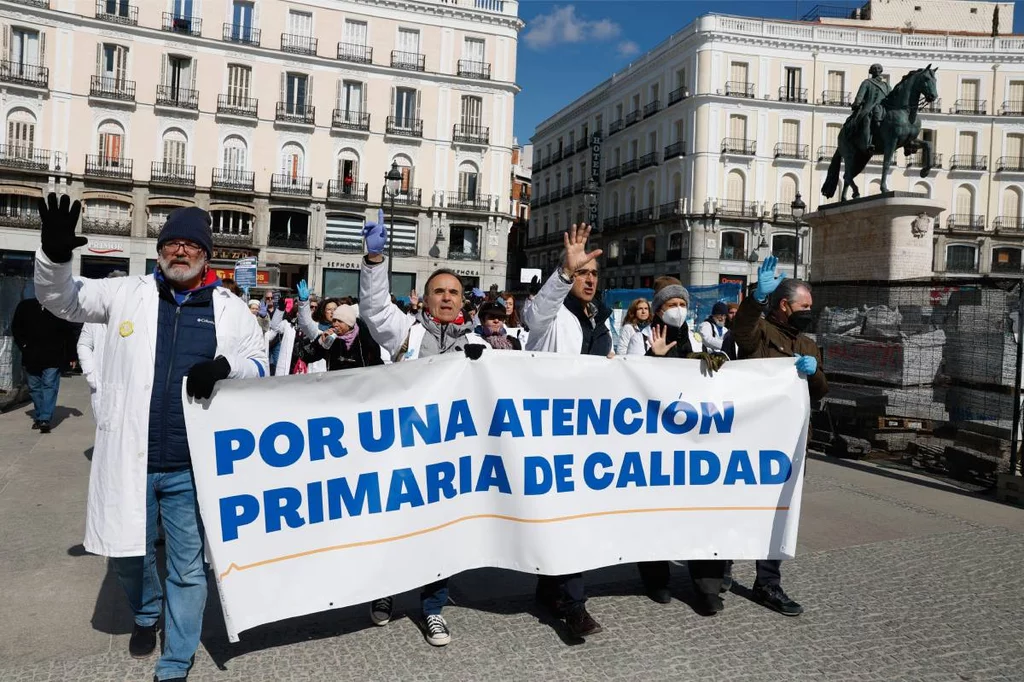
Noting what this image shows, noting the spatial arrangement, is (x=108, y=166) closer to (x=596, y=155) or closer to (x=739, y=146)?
(x=596, y=155)

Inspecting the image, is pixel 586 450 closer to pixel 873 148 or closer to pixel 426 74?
pixel 873 148

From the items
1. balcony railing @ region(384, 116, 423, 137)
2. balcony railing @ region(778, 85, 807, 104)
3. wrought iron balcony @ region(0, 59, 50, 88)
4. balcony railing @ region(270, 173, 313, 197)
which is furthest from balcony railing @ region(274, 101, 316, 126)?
balcony railing @ region(778, 85, 807, 104)

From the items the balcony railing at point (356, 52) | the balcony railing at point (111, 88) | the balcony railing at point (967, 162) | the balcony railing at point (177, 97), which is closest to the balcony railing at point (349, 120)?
the balcony railing at point (356, 52)

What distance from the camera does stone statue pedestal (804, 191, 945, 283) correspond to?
13594 mm

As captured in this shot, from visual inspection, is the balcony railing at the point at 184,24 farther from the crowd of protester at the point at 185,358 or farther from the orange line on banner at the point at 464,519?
the orange line on banner at the point at 464,519

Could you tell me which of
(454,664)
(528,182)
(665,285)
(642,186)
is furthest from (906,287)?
(528,182)

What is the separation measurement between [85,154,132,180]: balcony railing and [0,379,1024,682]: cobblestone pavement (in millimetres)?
35274

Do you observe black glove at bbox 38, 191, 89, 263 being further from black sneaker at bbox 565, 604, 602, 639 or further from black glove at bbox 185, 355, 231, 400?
black sneaker at bbox 565, 604, 602, 639

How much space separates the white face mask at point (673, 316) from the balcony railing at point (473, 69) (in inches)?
1534

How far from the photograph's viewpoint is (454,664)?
Result: 3.55 meters

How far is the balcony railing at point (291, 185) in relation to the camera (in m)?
39.2

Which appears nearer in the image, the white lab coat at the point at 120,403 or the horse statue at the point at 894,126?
the white lab coat at the point at 120,403

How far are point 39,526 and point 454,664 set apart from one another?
3531mm

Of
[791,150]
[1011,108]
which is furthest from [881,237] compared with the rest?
[1011,108]
